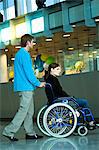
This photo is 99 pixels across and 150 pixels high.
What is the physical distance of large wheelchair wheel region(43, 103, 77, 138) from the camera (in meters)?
5.07

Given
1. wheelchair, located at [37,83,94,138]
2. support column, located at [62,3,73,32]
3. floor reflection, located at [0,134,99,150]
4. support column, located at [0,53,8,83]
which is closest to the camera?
floor reflection, located at [0,134,99,150]

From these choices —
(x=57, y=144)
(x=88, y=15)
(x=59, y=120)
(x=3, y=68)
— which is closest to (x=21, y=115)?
(x=59, y=120)

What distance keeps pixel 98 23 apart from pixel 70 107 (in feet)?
9.59

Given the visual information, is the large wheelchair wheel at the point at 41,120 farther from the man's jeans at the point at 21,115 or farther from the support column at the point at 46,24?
the support column at the point at 46,24

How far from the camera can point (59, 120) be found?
5129 millimetres

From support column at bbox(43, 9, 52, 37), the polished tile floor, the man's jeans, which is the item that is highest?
support column at bbox(43, 9, 52, 37)

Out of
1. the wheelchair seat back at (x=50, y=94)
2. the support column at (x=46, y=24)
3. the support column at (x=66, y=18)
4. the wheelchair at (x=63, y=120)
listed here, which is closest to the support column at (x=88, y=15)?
the support column at (x=66, y=18)

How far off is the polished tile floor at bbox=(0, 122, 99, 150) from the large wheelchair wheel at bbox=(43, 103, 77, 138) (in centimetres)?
11

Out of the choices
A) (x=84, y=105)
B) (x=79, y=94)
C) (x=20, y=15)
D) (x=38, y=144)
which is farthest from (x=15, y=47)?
(x=38, y=144)

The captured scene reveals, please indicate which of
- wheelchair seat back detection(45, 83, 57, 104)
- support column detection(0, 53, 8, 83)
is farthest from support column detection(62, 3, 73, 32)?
wheelchair seat back detection(45, 83, 57, 104)

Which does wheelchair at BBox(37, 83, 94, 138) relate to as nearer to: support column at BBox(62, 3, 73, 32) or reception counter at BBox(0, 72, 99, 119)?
reception counter at BBox(0, 72, 99, 119)

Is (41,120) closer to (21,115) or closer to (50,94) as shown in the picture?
(50,94)

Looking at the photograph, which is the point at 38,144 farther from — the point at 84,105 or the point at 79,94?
the point at 79,94

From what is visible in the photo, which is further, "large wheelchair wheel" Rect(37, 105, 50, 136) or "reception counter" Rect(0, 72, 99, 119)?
"reception counter" Rect(0, 72, 99, 119)
